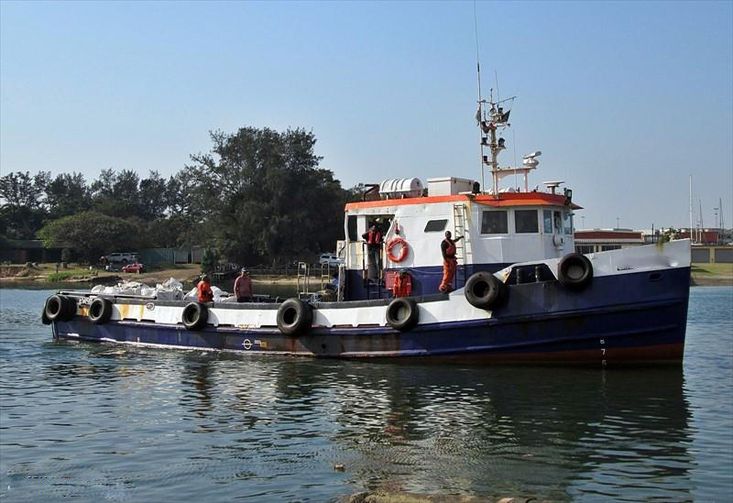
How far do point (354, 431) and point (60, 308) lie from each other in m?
14.2

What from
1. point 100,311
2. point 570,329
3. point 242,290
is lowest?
point 570,329

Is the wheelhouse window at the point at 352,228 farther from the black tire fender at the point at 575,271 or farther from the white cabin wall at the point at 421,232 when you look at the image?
the black tire fender at the point at 575,271

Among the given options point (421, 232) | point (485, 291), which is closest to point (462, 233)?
point (421, 232)

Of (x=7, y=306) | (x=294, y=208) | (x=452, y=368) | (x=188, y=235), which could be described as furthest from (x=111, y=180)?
(x=452, y=368)

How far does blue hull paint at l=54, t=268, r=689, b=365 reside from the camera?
15688 mm

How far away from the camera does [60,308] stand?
77.5ft

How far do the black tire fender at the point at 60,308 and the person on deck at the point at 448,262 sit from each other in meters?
11.5

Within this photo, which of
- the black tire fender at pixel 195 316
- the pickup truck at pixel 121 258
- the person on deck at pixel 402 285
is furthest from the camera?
the pickup truck at pixel 121 258

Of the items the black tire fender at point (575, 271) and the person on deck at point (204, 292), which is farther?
the person on deck at point (204, 292)

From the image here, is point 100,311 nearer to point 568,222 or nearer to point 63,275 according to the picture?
point 568,222

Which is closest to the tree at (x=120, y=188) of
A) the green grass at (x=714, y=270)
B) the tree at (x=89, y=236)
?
the tree at (x=89, y=236)

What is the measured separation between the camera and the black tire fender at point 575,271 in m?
15.7

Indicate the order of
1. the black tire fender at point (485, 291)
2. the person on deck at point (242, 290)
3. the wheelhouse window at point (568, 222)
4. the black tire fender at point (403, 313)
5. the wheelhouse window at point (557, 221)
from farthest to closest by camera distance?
1. the person on deck at point (242, 290)
2. the wheelhouse window at point (568, 222)
3. the wheelhouse window at point (557, 221)
4. the black tire fender at point (403, 313)
5. the black tire fender at point (485, 291)

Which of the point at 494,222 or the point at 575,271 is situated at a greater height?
the point at 494,222
